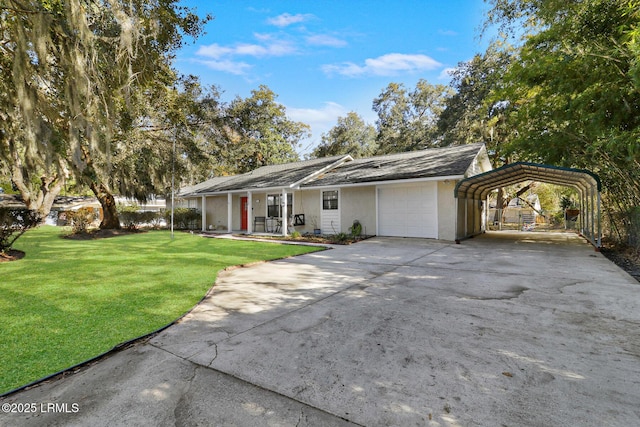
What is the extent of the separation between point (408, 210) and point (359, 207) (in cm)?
223

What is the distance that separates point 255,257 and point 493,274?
5.89m

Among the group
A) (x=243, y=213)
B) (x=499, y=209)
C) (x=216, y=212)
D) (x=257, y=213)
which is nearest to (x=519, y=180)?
(x=499, y=209)

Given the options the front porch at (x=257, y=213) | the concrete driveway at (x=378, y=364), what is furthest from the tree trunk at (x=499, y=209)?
the concrete driveway at (x=378, y=364)

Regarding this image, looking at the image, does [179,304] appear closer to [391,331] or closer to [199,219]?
[391,331]

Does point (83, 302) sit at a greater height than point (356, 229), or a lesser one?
lesser

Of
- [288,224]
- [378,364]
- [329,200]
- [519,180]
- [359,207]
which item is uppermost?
[519,180]

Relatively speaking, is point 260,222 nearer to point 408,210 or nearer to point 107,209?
point 408,210

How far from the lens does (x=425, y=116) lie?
1128 inches

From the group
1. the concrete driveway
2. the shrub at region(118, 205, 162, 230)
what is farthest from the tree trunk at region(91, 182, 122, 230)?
the concrete driveway

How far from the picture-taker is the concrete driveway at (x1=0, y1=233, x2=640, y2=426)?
2.04m

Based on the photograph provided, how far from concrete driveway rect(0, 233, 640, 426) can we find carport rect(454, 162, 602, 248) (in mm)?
5252

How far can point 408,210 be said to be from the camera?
1239 centimetres

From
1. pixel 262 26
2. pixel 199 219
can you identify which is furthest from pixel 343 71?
pixel 199 219

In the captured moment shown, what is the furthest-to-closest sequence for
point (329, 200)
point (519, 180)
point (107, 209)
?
point (107, 209), point (329, 200), point (519, 180)
